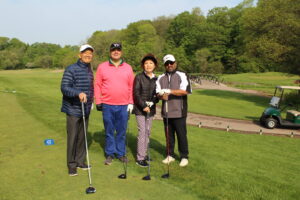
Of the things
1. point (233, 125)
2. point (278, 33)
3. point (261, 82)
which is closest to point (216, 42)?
point (261, 82)

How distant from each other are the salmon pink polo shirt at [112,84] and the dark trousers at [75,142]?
2.13ft

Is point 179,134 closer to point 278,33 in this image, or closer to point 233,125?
point 233,125

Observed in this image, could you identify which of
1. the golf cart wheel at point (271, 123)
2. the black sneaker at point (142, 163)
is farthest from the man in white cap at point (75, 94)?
the golf cart wheel at point (271, 123)

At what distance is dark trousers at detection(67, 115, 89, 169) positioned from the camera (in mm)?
5074

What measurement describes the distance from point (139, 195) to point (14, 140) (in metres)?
4.52

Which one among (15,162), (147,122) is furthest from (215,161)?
(15,162)

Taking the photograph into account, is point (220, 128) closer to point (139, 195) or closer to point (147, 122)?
point (147, 122)

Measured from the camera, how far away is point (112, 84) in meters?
5.40

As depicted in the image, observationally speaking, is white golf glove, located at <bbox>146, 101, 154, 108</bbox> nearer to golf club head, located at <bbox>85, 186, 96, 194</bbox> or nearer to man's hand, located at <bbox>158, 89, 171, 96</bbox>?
man's hand, located at <bbox>158, 89, 171, 96</bbox>

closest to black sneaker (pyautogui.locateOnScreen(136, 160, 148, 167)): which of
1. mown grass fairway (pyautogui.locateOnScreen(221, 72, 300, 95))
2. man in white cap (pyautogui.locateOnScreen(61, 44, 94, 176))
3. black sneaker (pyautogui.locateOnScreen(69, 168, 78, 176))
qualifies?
man in white cap (pyautogui.locateOnScreen(61, 44, 94, 176))

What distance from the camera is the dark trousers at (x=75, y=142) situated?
5.07 metres

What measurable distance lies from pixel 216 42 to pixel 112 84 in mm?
82762

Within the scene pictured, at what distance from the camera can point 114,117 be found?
5.72 meters

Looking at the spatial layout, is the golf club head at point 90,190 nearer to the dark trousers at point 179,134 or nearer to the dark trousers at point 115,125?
the dark trousers at point 115,125
